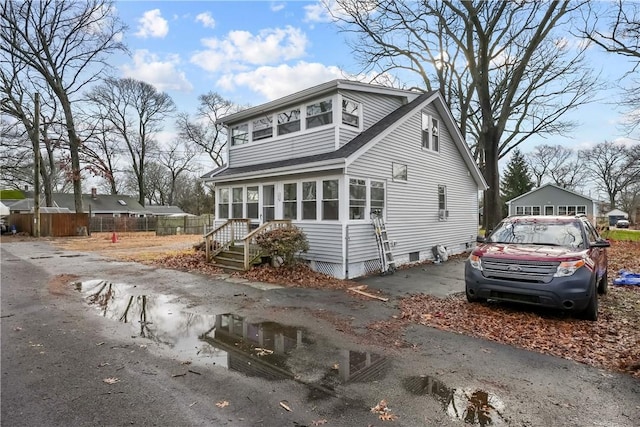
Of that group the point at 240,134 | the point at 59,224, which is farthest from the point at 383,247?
the point at 59,224

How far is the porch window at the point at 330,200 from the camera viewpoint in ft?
33.7

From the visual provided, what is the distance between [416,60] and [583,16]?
8.98m

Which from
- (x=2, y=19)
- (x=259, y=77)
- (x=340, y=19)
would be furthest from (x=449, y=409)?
(x=2, y=19)

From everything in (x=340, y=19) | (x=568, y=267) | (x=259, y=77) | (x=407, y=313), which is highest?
(x=340, y=19)

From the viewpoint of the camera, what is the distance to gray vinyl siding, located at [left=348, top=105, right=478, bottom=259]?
1159 centimetres

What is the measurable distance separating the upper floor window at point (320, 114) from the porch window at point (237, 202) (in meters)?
3.71

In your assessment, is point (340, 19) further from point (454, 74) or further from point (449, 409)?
point (449, 409)

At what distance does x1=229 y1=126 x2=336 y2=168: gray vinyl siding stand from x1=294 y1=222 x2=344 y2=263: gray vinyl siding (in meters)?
2.40

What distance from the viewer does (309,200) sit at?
1099 cm

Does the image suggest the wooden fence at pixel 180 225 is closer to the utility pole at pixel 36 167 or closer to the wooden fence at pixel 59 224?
the wooden fence at pixel 59 224

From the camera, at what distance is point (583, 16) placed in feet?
52.4

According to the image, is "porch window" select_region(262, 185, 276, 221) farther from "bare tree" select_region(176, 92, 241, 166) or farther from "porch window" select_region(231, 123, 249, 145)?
"bare tree" select_region(176, 92, 241, 166)

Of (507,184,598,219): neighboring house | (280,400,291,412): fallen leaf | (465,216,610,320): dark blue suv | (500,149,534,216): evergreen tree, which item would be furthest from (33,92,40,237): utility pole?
(500,149,534,216): evergreen tree

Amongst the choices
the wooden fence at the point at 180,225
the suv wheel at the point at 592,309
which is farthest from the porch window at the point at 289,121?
the wooden fence at the point at 180,225
